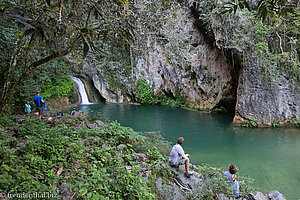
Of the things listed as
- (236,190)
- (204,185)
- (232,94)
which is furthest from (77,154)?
(232,94)

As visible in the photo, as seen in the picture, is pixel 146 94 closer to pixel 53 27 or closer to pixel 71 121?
pixel 71 121

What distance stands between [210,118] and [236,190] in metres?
10.6

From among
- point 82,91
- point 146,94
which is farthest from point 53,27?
point 82,91

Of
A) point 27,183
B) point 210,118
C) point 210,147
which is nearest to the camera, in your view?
point 27,183

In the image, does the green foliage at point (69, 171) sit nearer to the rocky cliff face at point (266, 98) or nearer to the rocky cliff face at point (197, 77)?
the rocky cliff face at point (197, 77)

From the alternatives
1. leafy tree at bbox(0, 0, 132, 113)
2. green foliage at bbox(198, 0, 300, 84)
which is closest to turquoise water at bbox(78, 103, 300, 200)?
green foliage at bbox(198, 0, 300, 84)

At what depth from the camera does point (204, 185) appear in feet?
11.2

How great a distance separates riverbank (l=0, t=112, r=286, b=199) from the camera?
2.16m

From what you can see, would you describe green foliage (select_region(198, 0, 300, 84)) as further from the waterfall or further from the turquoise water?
the waterfall

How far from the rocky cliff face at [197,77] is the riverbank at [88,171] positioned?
5.35 feet

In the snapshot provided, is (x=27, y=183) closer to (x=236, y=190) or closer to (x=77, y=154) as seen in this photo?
(x=77, y=154)

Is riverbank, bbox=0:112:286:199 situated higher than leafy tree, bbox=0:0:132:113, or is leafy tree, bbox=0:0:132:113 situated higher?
leafy tree, bbox=0:0:132:113

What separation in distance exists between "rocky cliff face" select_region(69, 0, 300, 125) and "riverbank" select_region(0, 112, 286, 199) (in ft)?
5.35

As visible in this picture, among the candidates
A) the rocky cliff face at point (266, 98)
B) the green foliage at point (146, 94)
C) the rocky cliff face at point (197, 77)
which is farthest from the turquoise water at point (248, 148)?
the green foliage at point (146, 94)
